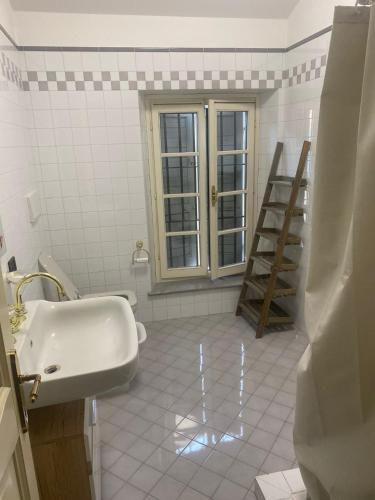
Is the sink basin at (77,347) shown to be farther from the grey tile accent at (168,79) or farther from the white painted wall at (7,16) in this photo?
the white painted wall at (7,16)

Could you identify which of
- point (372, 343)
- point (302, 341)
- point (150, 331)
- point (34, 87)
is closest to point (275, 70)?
point (34, 87)

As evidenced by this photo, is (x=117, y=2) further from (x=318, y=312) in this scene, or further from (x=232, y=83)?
(x=318, y=312)

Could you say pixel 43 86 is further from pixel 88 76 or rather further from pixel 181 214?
pixel 181 214

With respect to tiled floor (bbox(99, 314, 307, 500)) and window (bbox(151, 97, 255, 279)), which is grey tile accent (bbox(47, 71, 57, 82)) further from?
tiled floor (bbox(99, 314, 307, 500))

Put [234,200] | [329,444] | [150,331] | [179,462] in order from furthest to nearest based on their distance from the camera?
[234,200] → [150,331] → [179,462] → [329,444]

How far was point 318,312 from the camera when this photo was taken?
970mm

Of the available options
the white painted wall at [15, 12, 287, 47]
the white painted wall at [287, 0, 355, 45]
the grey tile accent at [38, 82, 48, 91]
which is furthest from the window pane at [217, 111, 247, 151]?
the grey tile accent at [38, 82, 48, 91]

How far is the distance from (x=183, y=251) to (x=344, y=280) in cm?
255

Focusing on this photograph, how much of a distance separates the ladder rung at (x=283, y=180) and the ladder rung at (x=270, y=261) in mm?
595

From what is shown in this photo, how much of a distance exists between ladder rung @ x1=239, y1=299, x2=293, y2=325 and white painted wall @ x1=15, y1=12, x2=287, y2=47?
207 cm

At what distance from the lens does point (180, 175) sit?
10.3ft

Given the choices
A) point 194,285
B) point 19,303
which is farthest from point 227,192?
point 19,303

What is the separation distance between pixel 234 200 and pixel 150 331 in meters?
1.37

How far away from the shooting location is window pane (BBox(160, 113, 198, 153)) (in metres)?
3.02
